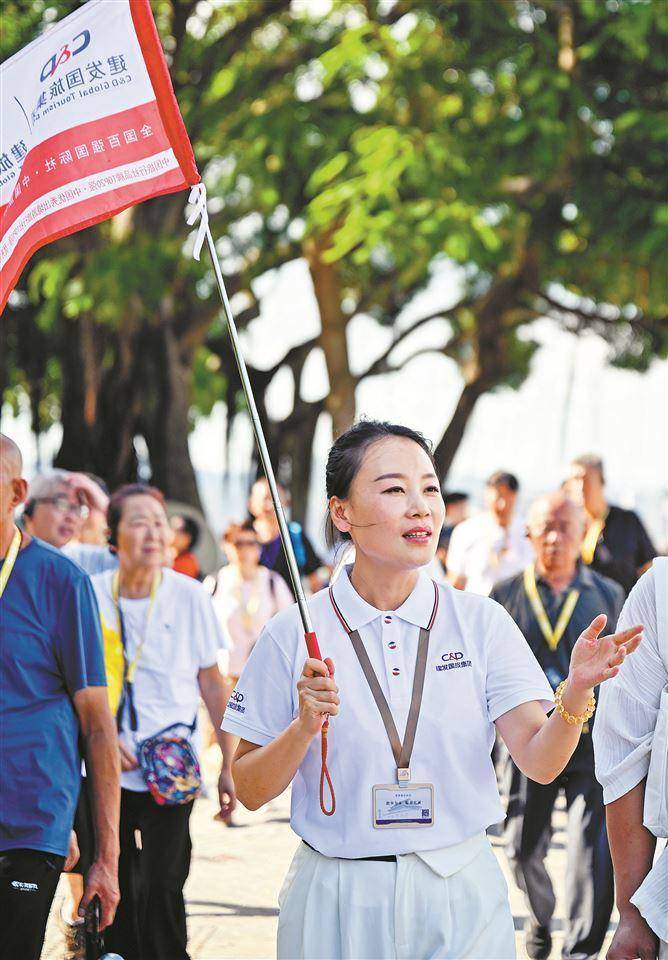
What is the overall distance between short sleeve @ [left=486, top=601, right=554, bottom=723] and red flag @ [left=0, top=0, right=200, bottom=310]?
1415 millimetres

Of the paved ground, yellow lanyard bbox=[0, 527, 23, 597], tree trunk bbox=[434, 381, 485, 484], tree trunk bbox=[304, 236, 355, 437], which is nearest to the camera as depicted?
yellow lanyard bbox=[0, 527, 23, 597]

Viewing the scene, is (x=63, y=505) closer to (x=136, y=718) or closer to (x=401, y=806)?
(x=136, y=718)

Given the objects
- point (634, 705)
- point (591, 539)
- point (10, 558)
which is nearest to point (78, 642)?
point (10, 558)

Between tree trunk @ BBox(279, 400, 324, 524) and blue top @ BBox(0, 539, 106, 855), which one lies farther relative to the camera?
tree trunk @ BBox(279, 400, 324, 524)

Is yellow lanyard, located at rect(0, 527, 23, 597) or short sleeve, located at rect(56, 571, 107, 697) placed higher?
yellow lanyard, located at rect(0, 527, 23, 597)

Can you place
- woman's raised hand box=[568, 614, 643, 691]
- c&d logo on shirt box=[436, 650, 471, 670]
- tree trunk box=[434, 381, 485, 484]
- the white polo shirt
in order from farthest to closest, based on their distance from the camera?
1. tree trunk box=[434, 381, 485, 484]
2. c&d logo on shirt box=[436, 650, 471, 670]
3. the white polo shirt
4. woman's raised hand box=[568, 614, 643, 691]

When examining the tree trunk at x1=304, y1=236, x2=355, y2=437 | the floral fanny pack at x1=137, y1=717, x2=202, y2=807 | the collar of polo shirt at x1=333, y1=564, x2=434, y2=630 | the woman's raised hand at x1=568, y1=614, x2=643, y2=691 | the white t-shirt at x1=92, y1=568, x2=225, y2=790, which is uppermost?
the tree trunk at x1=304, y1=236, x2=355, y2=437

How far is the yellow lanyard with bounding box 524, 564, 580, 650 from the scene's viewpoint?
6.45 metres

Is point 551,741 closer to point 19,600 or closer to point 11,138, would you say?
point 19,600

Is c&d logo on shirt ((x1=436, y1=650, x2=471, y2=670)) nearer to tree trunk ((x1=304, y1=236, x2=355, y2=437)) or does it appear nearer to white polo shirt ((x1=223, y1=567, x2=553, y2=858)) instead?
white polo shirt ((x1=223, y1=567, x2=553, y2=858))

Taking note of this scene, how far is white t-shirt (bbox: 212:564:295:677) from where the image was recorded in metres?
10.1

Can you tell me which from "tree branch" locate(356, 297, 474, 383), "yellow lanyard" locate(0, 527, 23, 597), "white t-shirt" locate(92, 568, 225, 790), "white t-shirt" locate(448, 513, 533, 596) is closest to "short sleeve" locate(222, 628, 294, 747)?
"yellow lanyard" locate(0, 527, 23, 597)

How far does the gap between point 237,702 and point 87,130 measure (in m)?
1.64

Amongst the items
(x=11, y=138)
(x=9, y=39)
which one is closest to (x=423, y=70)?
(x=9, y=39)
